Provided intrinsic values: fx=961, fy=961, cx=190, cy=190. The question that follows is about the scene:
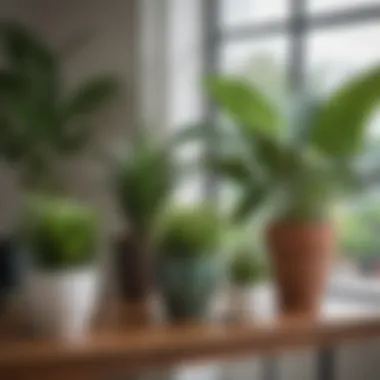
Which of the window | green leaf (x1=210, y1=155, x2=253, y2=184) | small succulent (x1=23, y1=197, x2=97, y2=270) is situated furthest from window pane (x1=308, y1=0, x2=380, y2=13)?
small succulent (x1=23, y1=197, x2=97, y2=270)

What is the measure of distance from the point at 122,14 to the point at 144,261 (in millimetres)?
1214

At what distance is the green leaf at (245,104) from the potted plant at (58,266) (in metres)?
0.55

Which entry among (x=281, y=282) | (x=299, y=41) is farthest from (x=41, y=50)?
(x=281, y=282)

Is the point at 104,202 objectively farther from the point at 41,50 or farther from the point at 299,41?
the point at 299,41

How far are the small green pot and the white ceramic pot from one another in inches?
9.8

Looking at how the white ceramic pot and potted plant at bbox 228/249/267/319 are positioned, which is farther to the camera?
potted plant at bbox 228/249/267/319

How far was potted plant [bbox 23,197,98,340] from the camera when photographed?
1.74 m

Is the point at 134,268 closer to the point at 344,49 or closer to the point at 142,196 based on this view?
the point at 142,196

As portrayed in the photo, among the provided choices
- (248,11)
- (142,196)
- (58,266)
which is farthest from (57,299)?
(248,11)

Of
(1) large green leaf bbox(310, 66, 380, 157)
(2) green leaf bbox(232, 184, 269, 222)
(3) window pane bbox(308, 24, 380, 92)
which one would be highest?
(3) window pane bbox(308, 24, 380, 92)

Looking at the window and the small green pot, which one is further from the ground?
the window

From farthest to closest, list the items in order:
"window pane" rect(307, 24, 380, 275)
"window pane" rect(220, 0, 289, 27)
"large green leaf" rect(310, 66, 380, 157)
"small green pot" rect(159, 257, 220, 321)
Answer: "window pane" rect(220, 0, 289, 27) < "window pane" rect(307, 24, 380, 275) < "large green leaf" rect(310, 66, 380, 157) < "small green pot" rect(159, 257, 220, 321)

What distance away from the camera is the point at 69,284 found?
5.74ft

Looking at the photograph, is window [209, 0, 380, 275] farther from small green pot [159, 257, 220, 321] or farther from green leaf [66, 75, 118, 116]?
small green pot [159, 257, 220, 321]
